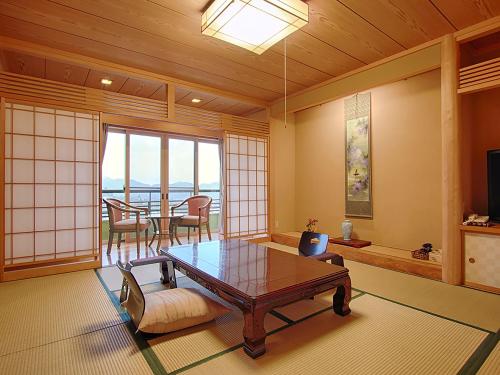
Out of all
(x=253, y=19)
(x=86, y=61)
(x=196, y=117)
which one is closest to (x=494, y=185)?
(x=253, y=19)

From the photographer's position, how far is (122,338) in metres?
1.79

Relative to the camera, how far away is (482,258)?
2607mm

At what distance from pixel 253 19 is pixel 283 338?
7.90 feet

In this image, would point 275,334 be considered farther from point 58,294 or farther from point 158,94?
point 158,94

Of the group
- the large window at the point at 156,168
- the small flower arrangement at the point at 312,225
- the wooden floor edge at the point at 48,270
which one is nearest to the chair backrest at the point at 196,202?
the large window at the point at 156,168

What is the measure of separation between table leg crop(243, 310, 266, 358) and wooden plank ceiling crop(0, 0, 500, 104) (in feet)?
7.82

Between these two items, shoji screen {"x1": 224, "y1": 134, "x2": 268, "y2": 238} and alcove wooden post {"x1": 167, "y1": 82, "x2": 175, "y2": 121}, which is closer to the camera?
alcove wooden post {"x1": 167, "y1": 82, "x2": 175, "y2": 121}

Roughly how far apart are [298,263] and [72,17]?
9.53 feet

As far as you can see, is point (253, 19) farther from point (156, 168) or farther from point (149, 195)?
point (149, 195)

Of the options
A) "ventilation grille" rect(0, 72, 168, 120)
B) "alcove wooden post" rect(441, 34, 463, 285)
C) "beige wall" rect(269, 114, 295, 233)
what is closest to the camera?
"alcove wooden post" rect(441, 34, 463, 285)

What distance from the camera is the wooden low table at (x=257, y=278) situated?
1600 millimetres

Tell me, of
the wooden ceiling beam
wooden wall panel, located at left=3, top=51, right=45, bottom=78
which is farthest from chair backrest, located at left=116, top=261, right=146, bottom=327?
wooden wall panel, located at left=3, top=51, right=45, bottom=78

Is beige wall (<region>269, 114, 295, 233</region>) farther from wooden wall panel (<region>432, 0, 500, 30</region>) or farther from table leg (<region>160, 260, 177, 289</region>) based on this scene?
wooden wall panel (<region>432, 0, 500, 30</region>)

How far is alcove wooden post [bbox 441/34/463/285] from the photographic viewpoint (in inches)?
107
